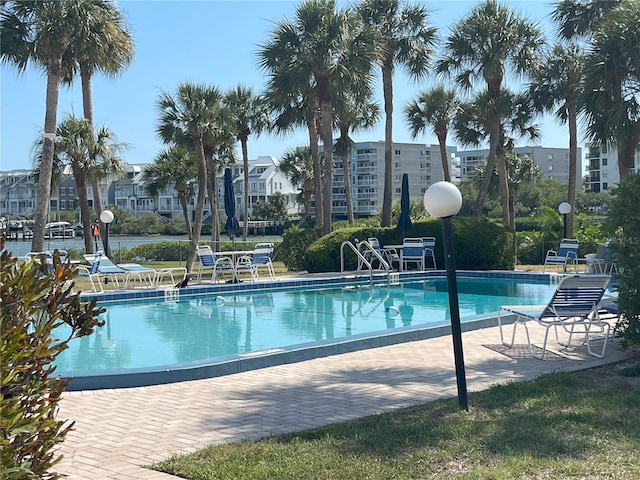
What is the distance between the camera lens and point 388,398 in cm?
633

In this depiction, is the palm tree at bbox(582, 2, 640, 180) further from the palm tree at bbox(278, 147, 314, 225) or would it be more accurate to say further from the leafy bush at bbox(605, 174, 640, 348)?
the palm tree at bbox(278, 147, 314, 225)

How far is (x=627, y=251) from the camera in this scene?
770 centimetres

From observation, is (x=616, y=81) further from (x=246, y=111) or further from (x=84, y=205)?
(x=246, y=111)

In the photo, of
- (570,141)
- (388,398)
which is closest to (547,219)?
(570,141)

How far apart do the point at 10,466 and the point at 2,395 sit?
237mm

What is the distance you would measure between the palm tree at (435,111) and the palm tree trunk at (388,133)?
6.85 m

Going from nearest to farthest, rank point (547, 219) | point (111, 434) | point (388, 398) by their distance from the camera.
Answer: point (111, 434)
point (388, 398)
point (547, 219)

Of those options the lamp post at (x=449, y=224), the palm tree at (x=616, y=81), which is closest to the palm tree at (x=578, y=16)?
the palm tree at (x=616, y=81)

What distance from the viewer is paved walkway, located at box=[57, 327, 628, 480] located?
5.06 meters

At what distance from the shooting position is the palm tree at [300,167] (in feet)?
149

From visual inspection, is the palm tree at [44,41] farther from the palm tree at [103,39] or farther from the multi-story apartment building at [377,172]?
the multi-story apartment building at [377,172]

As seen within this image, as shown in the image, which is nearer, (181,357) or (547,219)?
(181,357)

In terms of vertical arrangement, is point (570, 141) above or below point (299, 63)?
below

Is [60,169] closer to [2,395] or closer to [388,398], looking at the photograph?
[388,398]
